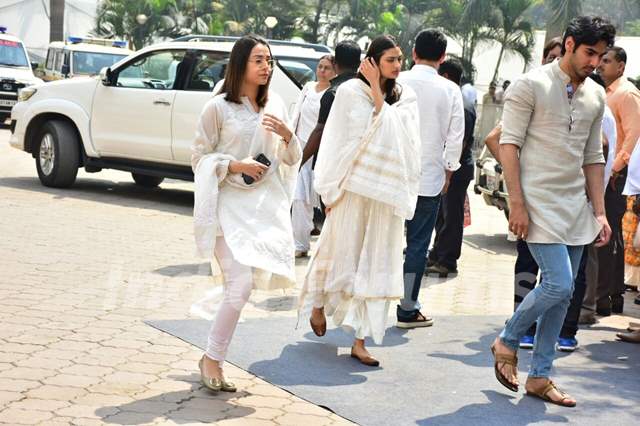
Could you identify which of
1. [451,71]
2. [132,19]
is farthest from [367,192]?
[132,19]

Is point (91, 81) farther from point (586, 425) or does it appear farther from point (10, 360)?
point (586, 425)

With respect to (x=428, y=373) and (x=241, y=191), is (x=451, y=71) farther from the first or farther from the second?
(x=241, y=191)

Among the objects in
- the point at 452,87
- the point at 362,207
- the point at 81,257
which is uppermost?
the point at 452,87

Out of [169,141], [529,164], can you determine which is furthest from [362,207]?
[169,141]

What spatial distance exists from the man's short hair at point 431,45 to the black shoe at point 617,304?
2.38 m

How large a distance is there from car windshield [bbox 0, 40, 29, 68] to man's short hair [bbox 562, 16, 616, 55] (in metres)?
21.7

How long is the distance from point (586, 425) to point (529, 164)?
131 cm

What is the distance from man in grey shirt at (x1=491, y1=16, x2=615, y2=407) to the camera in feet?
18.9

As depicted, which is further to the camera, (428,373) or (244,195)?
(428,373)

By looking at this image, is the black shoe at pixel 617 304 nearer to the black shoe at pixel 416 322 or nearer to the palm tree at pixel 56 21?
the black shoe at pixel 416 322

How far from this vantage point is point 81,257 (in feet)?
31.5

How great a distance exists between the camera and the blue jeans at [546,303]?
5750 millimetres

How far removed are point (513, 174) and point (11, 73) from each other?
21.0 metres

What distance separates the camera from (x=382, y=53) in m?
6.55
